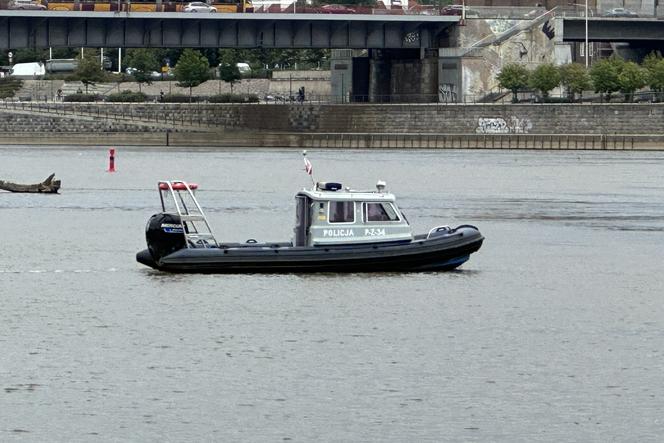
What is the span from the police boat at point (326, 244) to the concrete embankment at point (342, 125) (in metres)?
93.5

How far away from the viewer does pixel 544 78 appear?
145 metres

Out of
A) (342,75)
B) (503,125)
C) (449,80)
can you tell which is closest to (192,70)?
(342,75)

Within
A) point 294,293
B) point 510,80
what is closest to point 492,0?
point 510,80

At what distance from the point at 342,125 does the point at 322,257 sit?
10172cm

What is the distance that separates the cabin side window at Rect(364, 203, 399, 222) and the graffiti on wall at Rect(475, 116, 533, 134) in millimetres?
95436

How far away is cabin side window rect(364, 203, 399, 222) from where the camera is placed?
50438mm

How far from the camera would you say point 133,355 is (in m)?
39.3

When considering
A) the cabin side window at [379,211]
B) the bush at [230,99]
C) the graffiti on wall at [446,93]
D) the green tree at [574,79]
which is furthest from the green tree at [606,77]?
the cabin side window at [379,211]

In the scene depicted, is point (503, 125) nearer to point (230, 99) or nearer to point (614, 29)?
point (614, 29)

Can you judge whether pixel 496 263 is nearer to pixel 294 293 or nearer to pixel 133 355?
pixel 294 293

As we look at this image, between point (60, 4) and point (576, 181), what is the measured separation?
4780 centimetres

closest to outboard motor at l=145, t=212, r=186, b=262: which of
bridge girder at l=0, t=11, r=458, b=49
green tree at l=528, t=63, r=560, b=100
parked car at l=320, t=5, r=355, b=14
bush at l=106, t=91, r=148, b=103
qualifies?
bridge girder at l=0, t=11, r=458, b=49

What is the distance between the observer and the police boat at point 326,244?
49.4m

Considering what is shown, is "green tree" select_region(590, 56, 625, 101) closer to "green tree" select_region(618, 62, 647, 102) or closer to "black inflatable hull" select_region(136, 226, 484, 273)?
"green tree" select_region(618, 62, 647, 102)
